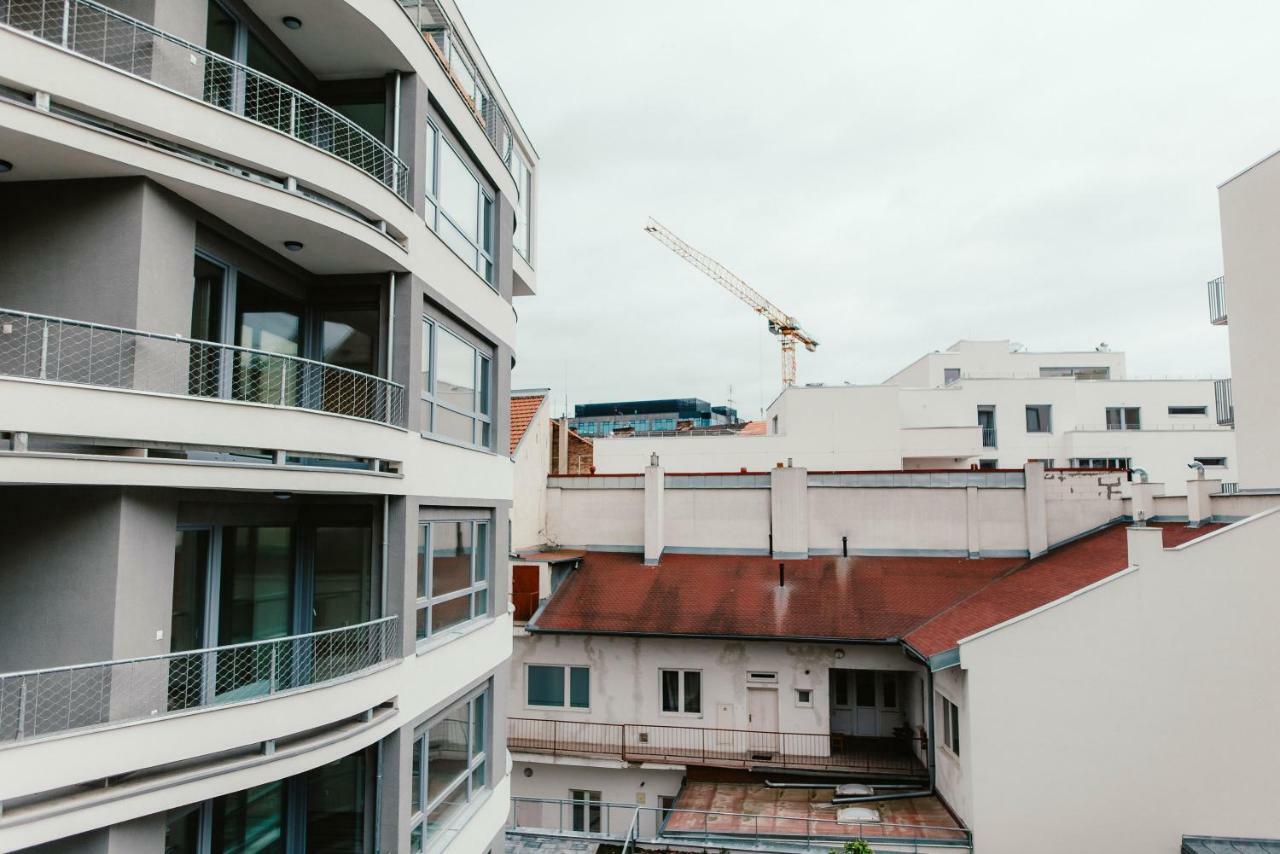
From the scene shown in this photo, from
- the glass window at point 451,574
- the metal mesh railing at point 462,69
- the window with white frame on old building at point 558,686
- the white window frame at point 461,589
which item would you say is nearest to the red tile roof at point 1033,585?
the window with white frame on old building at point 558,686

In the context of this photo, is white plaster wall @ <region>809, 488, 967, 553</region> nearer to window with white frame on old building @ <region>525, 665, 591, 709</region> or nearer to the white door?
the white door

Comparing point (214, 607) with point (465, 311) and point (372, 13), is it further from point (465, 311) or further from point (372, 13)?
point (372, 13)

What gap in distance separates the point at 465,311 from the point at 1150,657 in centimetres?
1411

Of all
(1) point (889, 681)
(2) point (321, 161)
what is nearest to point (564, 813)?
(1) point (889, 681)

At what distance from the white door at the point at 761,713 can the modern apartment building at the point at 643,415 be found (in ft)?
307

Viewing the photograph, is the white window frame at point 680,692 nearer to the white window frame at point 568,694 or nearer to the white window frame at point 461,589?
the white window frame at point 568,694

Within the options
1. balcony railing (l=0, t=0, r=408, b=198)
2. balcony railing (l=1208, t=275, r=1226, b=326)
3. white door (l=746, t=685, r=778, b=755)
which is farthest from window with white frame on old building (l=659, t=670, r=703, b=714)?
balcony railing (l=1208, t=275, r=1226, b=326)

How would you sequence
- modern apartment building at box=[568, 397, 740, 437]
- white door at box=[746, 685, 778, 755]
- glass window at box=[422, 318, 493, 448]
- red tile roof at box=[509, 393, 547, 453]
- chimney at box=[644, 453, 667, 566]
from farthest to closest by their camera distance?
modern apartment building at box=[568, 397, 740, 437]
chimney at box=[644, 453, 667, 566]
red tile roof at box=[509, 393, 547, 453]
white door at box=[746, 685, 778, 755]
glass window at box=[422, 318, 493, 448]

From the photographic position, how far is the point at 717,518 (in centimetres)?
2375

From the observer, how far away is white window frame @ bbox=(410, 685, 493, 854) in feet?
30.1

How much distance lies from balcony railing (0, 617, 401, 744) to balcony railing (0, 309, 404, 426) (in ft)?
7.15

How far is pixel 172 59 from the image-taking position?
651 cm

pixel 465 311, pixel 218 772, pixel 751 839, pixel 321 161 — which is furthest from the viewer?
pixel 751 839

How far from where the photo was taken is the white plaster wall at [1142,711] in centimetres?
1439
